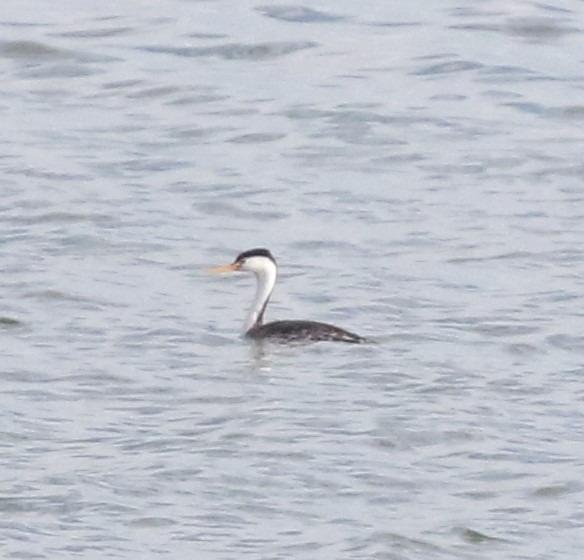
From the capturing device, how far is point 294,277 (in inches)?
657

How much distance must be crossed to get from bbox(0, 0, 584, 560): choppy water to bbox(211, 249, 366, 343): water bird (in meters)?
0.13

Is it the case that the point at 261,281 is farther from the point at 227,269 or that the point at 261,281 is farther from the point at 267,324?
the point at 267,324

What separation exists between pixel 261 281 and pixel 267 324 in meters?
0.55

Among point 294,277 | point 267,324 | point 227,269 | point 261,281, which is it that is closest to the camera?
point 267,324

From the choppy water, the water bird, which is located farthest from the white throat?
the choppy water

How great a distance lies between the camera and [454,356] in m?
14.2

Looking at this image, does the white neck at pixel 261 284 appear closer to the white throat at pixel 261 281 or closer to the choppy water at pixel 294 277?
the white throat at pixel 261 281

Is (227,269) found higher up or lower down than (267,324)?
higher up

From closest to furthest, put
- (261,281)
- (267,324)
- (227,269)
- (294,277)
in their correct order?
(267,324), (261,281), (227,269), (294,277)

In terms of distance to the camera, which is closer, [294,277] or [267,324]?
[267,324]

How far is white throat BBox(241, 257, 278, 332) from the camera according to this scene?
1567 cm

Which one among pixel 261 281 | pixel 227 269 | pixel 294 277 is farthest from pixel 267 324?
pixel 294 277

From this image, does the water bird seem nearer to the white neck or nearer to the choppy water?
the white neck

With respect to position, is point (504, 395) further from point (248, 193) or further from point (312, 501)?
point (248, 193)
